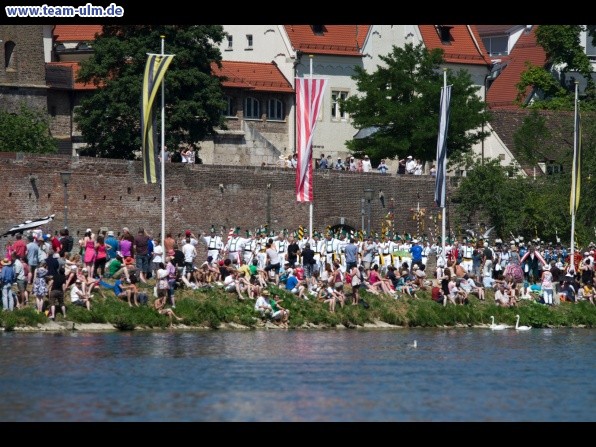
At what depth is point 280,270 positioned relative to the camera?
5244 centimetres

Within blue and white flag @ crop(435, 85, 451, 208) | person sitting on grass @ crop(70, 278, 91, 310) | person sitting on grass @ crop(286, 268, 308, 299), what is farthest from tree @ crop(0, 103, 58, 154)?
person sitting on grass @ crop(70, 278, 91, 310)

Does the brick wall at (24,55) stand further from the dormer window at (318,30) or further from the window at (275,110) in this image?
the dormer window at (318,30)

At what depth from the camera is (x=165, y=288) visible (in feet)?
155

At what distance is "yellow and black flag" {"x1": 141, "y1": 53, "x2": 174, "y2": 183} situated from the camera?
52.4 m

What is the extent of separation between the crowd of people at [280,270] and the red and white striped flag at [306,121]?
179cm

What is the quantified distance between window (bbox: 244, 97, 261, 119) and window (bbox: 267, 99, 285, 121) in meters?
0.78

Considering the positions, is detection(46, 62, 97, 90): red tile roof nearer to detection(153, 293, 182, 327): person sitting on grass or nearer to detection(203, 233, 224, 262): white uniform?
detection(203, 233, 224, 262): white uniform

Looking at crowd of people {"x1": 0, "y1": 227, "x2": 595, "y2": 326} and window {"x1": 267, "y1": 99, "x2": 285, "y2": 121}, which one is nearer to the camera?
crowd of people {"x1": 0, "y1": 227, "x2": 595, "y2": 326}

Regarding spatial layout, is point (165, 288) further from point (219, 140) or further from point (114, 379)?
point (219, 140)

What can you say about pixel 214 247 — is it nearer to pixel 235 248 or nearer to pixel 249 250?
pixel 235 248

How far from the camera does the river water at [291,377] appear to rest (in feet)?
108

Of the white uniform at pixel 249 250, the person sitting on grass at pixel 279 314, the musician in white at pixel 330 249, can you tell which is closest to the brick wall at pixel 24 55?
the musician in white at pixel 330 249
